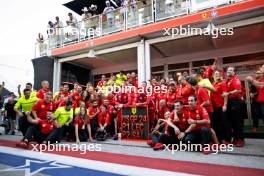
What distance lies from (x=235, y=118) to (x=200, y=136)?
878 millimetres

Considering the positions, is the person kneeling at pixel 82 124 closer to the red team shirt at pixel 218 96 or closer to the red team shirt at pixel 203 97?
the red team shirt at pixel 203 97

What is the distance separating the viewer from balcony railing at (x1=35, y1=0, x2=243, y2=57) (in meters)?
8.24

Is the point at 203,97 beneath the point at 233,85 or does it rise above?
beneath

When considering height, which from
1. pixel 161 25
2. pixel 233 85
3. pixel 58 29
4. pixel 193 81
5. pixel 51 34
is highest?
pixel 58 29

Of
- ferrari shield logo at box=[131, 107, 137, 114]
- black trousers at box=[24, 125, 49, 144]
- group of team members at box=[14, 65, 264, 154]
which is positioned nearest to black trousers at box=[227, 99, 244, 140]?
group of team members at box=[14, 65, 264, 154]

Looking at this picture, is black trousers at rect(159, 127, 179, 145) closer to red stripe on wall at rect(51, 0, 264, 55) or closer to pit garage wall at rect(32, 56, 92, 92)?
red stripe on wall at rect(51, 0, 264, 55)

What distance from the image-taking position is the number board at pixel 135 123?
587cm

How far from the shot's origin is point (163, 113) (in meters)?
5.95

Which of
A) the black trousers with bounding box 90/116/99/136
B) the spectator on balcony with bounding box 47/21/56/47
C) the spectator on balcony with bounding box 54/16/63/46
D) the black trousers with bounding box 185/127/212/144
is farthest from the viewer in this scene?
the spectator on balcony with bounding box 47/21/56/47

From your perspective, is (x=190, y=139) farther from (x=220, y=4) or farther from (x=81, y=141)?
(x=220, y=4)

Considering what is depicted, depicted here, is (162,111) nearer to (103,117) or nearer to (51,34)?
(103,117)

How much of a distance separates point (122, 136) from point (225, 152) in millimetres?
2938

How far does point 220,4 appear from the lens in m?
7.52

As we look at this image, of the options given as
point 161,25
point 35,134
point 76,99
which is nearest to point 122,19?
point 161,25
